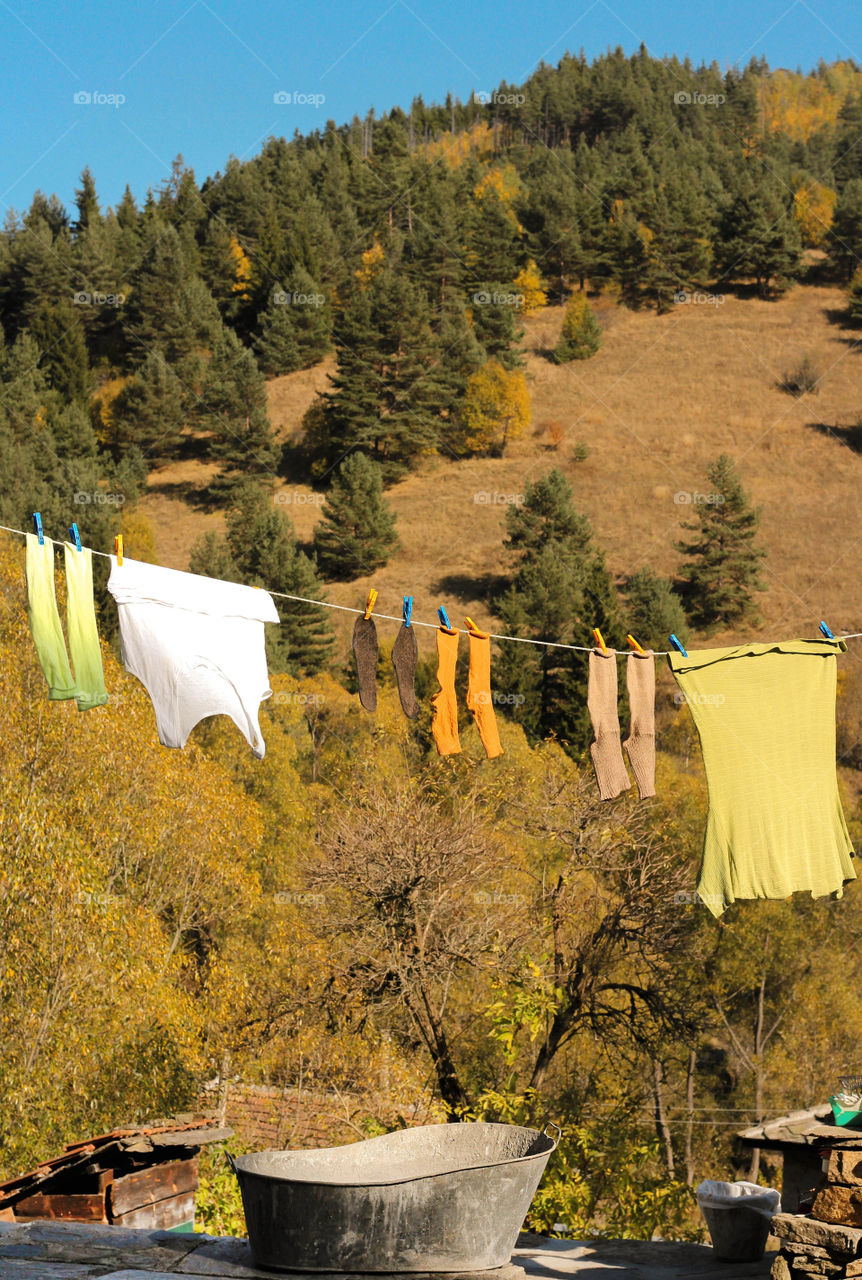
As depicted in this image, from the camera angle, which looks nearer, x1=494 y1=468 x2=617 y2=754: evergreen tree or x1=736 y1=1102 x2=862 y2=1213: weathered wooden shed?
x1=736 y1=1102 x2=862 y2=1213: weathered wooden shed

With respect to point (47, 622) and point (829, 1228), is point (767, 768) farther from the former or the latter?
point (47, 622)

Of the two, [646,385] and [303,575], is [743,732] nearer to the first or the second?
[303,575]

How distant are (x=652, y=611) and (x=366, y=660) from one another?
36.5m

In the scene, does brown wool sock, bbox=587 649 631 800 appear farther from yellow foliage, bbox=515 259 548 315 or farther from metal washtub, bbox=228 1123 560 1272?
yellow foliage, bbox=515 259 548 315

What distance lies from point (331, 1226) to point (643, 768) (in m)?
4.79

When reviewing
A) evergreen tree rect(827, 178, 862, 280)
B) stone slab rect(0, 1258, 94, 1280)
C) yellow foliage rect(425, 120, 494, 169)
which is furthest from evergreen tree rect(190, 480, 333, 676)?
yellow foliage rect(425, 120, 494, 169)

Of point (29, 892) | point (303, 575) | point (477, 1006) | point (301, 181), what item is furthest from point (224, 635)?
point (301, 181)

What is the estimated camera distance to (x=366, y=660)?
28.1 ft

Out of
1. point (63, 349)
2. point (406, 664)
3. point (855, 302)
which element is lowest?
point (406, 664)

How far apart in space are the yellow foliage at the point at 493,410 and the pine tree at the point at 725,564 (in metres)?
18.1

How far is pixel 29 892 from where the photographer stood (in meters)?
13.6

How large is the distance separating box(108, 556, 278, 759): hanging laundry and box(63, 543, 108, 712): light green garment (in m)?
0.21

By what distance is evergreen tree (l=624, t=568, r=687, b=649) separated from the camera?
42.6 metres

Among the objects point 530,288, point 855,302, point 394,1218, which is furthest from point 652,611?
point 530,288
